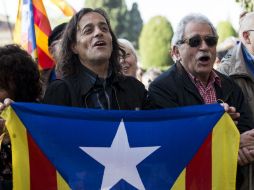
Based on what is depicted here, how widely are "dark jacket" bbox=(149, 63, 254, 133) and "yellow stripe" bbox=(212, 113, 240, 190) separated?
32 cm

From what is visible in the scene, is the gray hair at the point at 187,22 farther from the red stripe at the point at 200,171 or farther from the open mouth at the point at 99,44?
the red stripe at the point at 200,171

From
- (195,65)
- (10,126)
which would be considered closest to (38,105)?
(10,126)

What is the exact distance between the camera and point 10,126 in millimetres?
3520

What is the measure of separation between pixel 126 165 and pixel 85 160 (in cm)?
25

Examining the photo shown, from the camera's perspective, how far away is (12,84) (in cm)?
370

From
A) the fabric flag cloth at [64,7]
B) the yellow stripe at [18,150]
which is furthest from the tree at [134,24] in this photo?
the yellow stripe at [18,150]

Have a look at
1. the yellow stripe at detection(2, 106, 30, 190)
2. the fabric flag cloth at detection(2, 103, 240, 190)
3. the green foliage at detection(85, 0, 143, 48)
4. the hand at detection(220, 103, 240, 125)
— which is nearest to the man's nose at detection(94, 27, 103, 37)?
the fabric flag cloth at detection(2, 103, 240, 190)

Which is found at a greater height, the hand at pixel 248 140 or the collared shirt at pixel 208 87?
the collared shirt at pixel 208 87

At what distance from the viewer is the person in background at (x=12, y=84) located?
3562 millimetres

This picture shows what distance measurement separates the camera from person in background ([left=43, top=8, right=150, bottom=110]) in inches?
147

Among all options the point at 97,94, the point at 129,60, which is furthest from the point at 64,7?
the point at 97,94

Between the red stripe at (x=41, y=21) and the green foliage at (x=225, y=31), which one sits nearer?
the red stripe at (x=41, y=21)

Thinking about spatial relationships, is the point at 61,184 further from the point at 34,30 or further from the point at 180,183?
the point at 34,30

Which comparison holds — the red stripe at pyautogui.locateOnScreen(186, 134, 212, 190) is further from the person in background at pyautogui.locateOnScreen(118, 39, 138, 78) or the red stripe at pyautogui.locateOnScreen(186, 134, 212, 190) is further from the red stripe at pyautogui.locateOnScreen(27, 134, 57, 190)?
the person in background at pyautogui.locateOnScreen(118, 39, 138, 78)
